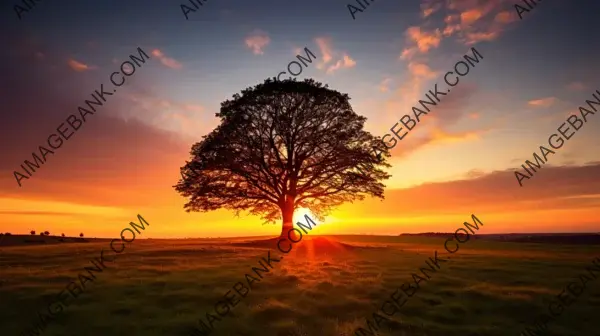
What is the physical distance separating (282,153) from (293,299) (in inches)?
1016

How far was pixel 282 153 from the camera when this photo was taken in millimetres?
41844

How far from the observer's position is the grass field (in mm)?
14297

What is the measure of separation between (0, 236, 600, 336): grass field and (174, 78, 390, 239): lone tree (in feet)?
52.5

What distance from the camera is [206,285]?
63.4ft

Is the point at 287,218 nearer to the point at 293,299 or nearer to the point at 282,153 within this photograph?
the point at 282,153

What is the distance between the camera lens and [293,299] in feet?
56.0

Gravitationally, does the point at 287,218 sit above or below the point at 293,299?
above

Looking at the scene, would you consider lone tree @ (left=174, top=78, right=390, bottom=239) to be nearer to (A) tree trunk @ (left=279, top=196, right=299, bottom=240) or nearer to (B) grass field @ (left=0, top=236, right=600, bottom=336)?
(A) tree trunk @ (left=279, top=196, right=299, bottom=240)

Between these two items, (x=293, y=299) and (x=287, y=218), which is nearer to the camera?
(x=293, y=299)

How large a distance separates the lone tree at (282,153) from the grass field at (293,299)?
1600 centimetres

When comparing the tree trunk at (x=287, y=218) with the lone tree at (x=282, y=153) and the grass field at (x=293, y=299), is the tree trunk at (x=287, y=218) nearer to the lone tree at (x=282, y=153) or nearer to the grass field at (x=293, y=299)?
the lone tree at (x=282, y=153)

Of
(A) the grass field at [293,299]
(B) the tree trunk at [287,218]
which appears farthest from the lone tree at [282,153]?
(A) the grass field at [293,299]

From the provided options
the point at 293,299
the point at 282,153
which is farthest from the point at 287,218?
the point at 293,299

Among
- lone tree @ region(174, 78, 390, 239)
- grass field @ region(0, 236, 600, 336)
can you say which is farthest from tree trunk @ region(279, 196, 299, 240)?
grass field @ region(0, 236, 600, 336)
